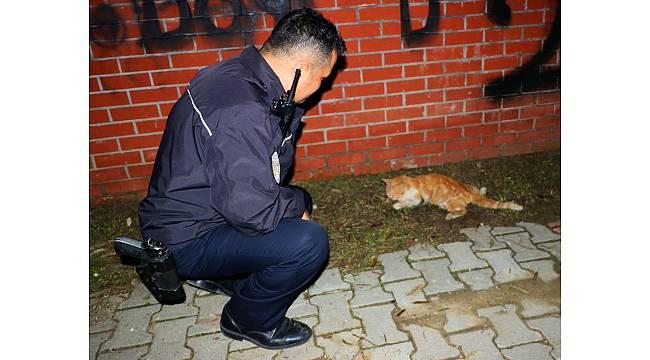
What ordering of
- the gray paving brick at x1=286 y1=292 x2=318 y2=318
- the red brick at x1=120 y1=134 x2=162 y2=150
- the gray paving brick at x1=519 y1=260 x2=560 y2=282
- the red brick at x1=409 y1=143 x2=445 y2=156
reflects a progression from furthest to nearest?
1. the red brick at x1=409 y1=143 x2=445 y2=156
2. the red brick at x1=120 y1=134 x2=162 y2=150
3. the gray paving brick at x1=519 y1=260 x2=560 y2=282
4. the gray paving brick at x1=286 y1=292 x2=318 y2=318

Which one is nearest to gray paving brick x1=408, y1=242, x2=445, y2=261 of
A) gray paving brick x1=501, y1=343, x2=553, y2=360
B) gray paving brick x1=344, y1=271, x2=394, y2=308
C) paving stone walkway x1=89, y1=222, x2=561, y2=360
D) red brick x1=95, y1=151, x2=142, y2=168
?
paving stone walkway x1=89, y1=222, x2=561, y2=360

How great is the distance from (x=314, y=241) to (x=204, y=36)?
86.6 inches

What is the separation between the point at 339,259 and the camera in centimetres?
314

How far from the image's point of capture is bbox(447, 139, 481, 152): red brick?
4.28 m

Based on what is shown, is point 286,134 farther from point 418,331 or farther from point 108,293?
point 108,293

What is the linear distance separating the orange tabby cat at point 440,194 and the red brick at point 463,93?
89 cm

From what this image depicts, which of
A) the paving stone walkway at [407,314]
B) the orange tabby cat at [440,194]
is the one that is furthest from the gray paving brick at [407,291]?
the orange tabby cat at [440,194]

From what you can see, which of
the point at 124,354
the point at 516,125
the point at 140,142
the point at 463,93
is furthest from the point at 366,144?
the point at 124,354

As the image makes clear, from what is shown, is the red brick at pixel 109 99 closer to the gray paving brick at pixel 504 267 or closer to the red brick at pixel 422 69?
the red brick at pixel 422 69

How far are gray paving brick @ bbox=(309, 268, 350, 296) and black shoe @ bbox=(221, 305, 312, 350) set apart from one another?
1.22 ft

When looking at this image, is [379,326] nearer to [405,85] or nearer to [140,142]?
[405,85]

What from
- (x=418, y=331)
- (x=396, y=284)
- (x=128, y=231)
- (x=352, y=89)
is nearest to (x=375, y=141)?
(x=352, y=89)

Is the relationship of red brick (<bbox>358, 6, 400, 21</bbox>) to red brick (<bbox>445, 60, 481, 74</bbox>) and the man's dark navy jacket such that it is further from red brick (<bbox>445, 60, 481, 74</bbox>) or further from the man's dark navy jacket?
the man's dark navy jacket

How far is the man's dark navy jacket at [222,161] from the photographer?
1.90 m
